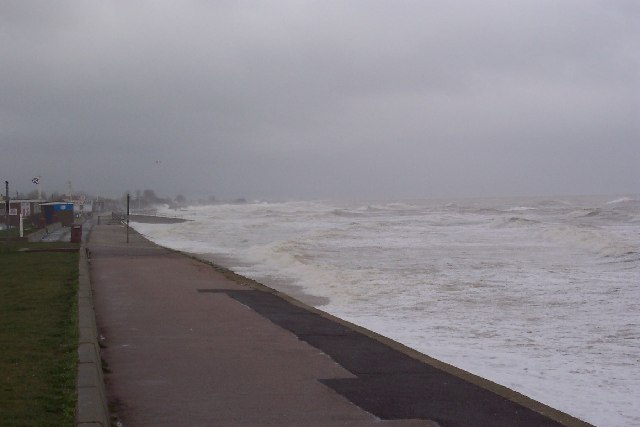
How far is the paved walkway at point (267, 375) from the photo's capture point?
18.6 feet

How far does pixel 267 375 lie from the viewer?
23.0ft

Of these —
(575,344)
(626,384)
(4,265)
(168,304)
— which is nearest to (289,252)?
(4,265)

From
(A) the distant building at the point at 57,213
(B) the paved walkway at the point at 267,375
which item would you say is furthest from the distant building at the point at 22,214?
(B) the paved walkway at the point at 267,375

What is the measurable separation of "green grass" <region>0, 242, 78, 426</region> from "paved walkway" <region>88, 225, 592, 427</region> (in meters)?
0.45

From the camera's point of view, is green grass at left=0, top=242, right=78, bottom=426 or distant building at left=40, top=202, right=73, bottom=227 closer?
green grass at left=0, top=242, right=78, bottom=426

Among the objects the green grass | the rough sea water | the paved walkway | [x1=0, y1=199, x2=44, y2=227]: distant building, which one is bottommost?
the rough sea water

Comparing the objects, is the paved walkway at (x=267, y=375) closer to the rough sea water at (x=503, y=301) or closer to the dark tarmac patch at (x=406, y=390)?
the dark tarmac patch at (x=406, y=390)

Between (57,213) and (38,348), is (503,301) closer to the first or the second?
(38,348)

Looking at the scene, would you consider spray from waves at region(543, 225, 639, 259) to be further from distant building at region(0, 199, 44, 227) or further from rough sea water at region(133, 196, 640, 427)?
distant building at region(0, 199, 44, 227)

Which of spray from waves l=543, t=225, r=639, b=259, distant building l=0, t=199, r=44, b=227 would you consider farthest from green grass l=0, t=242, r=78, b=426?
distant building l=0, t=199, r=44, b=227

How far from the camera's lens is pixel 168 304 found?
1188 cm

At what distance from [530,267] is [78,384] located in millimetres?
18011

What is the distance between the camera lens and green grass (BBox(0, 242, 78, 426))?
17.1 ft

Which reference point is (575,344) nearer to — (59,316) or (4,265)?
(59,316)
